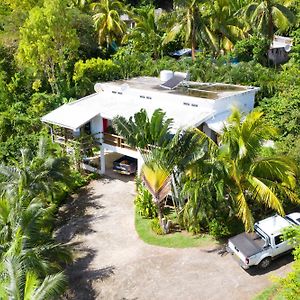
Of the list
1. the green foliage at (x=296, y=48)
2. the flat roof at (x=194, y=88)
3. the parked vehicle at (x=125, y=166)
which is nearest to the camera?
the parked vehicle at (x=125, y=166)

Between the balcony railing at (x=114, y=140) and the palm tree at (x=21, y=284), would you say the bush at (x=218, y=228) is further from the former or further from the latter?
the balcony railing at (x=114, y=140)

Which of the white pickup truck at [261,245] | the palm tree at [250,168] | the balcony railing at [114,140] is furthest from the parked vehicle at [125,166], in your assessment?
the white pickup truck at [261,245]

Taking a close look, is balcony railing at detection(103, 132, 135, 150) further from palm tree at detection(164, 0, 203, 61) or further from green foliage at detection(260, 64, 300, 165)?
palm tree at detection(164, 0, 203, 61)

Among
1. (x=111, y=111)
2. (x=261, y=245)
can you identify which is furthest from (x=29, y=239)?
(x=111, y=111)

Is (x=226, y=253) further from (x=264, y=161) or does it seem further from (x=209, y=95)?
(x=209, y=95)

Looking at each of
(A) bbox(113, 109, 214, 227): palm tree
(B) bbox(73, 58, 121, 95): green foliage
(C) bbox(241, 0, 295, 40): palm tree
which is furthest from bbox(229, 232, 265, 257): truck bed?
(C) bbox(241, 0, 295, 40): palm tree

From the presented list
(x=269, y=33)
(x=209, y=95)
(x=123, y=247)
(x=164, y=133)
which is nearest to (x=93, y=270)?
(x=123, y=247)
